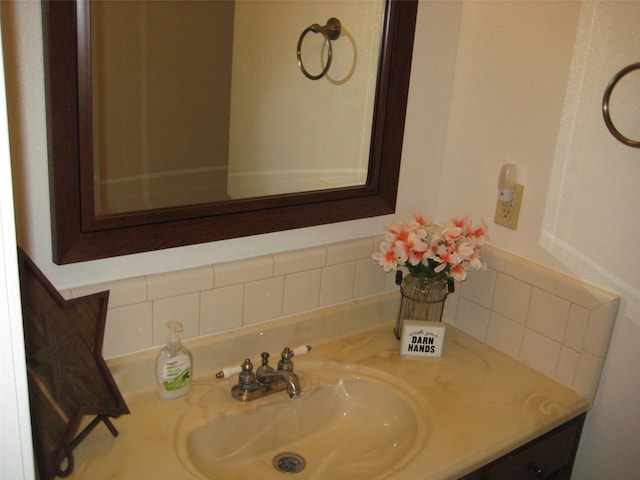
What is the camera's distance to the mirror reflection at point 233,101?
124 centimetres

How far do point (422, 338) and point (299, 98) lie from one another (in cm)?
63

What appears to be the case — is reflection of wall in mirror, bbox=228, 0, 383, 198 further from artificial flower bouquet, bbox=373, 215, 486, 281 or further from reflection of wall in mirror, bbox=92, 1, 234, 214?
artificial flower bouquet, bbox=373, 215, 486, 281

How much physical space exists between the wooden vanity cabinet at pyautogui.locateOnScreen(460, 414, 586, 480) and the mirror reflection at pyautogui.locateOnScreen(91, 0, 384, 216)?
69 cm

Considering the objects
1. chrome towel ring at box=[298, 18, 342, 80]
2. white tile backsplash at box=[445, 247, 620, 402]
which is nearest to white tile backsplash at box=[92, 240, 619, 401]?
white tile backsplash at box=[445, 247, 620, 402]

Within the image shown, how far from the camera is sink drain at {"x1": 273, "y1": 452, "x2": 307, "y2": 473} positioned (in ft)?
4.16

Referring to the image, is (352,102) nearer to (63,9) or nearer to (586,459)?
(63,9)

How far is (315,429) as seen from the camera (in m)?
1.38

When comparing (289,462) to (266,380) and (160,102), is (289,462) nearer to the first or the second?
(266,380)

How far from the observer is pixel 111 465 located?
1.08m

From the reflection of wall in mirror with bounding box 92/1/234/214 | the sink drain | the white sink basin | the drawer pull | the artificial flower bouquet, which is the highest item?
the reflection of wall in mirror with bounding box 92/1/234/214

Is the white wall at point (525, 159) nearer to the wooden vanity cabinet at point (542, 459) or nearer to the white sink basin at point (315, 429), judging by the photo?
the wooden vanity cabinet at point (542, 459)

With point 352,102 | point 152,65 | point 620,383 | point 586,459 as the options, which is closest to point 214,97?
point 152,65

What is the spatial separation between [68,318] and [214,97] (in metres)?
0.59

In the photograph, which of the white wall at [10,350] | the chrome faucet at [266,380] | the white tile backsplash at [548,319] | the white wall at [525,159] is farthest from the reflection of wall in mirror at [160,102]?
the white tile backsplash at [548,319]
